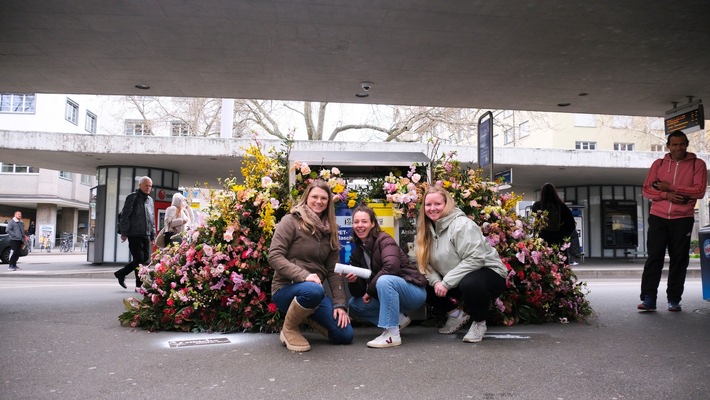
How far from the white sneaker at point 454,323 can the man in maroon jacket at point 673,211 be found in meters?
2.84

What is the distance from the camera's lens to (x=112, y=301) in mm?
8305

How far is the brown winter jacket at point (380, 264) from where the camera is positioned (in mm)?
5008

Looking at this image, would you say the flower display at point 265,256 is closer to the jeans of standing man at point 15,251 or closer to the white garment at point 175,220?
the white garment at point 175,220

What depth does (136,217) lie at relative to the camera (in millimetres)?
9031

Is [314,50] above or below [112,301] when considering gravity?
above

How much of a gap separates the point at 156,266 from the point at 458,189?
350 cm

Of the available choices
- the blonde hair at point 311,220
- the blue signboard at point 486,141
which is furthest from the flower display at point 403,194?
the blue signboard at point 486,141

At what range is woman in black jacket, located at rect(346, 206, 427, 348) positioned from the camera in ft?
16.0

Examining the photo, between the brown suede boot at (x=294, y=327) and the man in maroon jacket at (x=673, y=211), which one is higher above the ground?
the man in maroon jacket at (x=673, y=211)

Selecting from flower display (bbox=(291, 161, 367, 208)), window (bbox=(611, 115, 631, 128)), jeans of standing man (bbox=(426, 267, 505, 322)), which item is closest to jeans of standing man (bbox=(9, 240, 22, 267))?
flower display (bbox=(291, 161, 367, 208))

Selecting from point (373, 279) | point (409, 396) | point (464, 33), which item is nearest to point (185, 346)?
point (373, 279)

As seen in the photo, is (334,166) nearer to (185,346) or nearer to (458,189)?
(458,189)

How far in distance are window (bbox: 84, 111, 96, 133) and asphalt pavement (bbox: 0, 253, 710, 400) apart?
149 ft

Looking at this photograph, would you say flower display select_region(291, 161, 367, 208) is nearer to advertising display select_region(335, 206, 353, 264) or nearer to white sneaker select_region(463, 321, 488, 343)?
advertising display select_region(335, 206, 353, 264)
